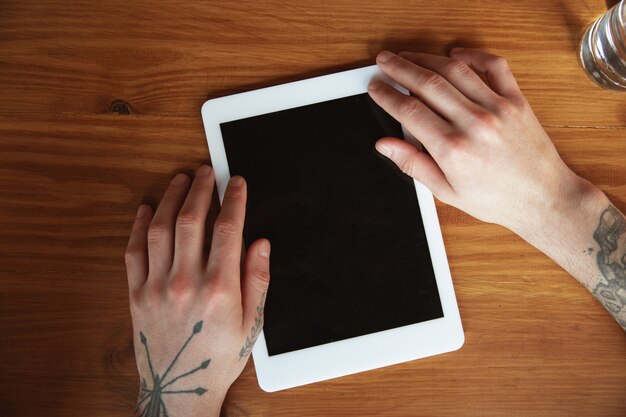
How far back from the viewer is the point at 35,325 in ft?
2.53

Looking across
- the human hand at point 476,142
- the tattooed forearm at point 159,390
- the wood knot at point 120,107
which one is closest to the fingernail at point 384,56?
the human hand at point 476,142

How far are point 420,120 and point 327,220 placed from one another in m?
0.19

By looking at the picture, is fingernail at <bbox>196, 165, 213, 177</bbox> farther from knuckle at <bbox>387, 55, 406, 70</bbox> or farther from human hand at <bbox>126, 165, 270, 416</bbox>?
knuckle at <bbox>387, 55, 406, 70</bbox>

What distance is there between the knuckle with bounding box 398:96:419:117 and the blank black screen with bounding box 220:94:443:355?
41 millimetres

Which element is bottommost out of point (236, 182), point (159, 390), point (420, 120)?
point (159, 390)

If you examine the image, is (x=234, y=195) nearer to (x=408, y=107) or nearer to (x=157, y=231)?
(x=157, y=231)

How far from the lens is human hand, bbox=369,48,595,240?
715mm

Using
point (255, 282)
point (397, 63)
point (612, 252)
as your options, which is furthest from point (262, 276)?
point (612, 252)

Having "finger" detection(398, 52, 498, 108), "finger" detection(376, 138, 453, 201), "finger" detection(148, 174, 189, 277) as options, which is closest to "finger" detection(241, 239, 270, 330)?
"finger" detection(148, 174, 189, 277)

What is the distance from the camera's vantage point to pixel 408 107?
725 mm

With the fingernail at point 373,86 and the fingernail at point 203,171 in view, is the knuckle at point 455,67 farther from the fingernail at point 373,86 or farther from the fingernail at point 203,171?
the fingernail at point 203,171

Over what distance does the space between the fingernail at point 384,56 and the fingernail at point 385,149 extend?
0.12m

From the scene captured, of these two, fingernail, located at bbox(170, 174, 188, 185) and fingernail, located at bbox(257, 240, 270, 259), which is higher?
fingernail, located at bbox(170, 174, 188, 185)

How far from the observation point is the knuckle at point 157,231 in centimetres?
74
